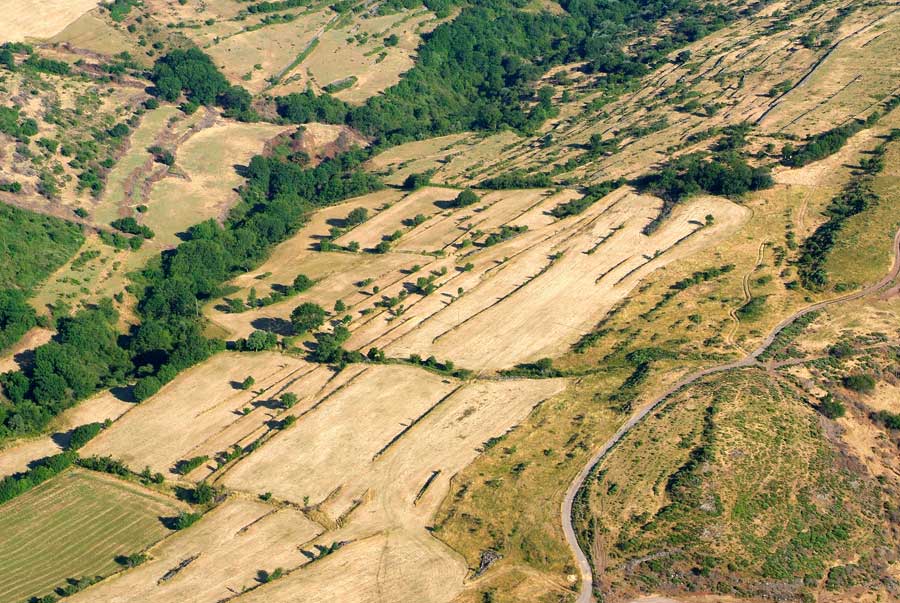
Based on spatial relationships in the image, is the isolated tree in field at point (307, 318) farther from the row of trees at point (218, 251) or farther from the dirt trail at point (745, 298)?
the dirt trail at point (745, 298)

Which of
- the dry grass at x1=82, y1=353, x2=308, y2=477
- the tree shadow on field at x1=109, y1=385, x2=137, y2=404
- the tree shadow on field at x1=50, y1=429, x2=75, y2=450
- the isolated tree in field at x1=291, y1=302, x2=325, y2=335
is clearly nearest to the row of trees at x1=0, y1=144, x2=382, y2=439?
the tree shadow on field at x1=109, y1=385, x2=137, y2=404

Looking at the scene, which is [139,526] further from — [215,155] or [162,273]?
[215,155]

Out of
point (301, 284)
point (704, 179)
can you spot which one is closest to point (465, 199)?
point (301, 284)

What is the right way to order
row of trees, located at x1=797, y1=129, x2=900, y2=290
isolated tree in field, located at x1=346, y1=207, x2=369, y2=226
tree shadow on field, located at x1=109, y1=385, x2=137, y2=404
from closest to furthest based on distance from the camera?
tree shadow on field, located at x1=109, y1=385, x2=137, y2=404, row of trees, located at x1=797, y1=129, x2=900, y2=290, isolated tree in field, located at x1=346, y1=207, x2=369, y2=226

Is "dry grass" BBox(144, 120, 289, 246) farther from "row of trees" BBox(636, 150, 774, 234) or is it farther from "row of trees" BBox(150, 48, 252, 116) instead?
"row of trees" BBox(636, 150, 774, 234)

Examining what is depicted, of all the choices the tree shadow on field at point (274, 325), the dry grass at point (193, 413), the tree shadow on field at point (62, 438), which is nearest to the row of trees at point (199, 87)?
the tree shadow on field at point (274, 325)
